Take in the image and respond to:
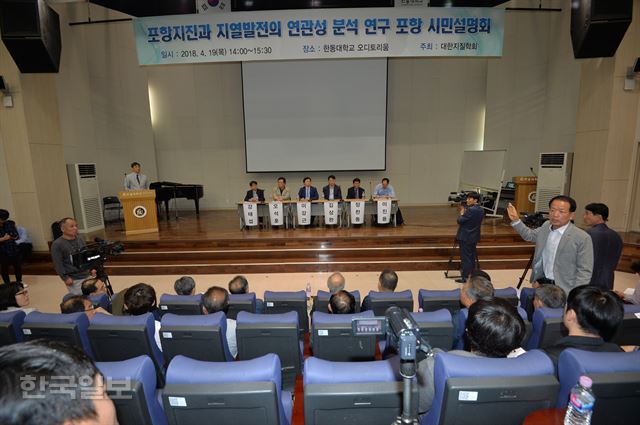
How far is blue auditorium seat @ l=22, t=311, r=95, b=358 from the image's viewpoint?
212 centimetres

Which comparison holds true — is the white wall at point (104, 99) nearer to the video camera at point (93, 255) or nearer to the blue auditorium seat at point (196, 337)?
the video camera at point (93, 255)

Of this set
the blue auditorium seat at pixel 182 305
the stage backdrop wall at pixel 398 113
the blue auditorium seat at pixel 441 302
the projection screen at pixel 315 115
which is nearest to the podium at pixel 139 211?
the stage backdrop wall at pixel 398 113

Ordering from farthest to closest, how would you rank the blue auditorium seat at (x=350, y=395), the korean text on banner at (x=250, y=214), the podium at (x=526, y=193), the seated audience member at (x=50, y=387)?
the podium at (x=526, y=193) < the korean text on banner at (x=250, y=214) < the blue auditorium seat at (x=350, y=395) < the seated audience member at (x=50, y=387)

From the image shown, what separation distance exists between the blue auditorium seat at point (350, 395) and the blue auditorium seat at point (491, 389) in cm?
17

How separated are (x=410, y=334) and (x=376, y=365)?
0.49m

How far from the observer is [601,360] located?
1.21 metres

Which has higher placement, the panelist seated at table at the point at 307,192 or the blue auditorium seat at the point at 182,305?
the panelist seated at table at the point at 307,192

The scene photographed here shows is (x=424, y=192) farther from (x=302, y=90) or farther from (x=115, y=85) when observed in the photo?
(x=115, y=85)

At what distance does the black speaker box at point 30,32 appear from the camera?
14.8ft

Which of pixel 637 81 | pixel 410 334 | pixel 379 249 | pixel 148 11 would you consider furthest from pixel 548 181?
pixel 148 11

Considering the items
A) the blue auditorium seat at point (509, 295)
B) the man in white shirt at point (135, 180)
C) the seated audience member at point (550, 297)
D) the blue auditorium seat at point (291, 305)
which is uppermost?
the man in white shirt at point (135, 180)

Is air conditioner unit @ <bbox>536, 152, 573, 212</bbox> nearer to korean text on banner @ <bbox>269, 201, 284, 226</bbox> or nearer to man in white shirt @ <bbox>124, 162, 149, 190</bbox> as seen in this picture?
korean text on banner @ <bbox>269, 201, 284, 226</bbox>

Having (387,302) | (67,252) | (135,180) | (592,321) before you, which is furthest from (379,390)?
(135,180)

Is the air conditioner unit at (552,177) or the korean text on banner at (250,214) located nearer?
the air conditioner unit at (552,177)
